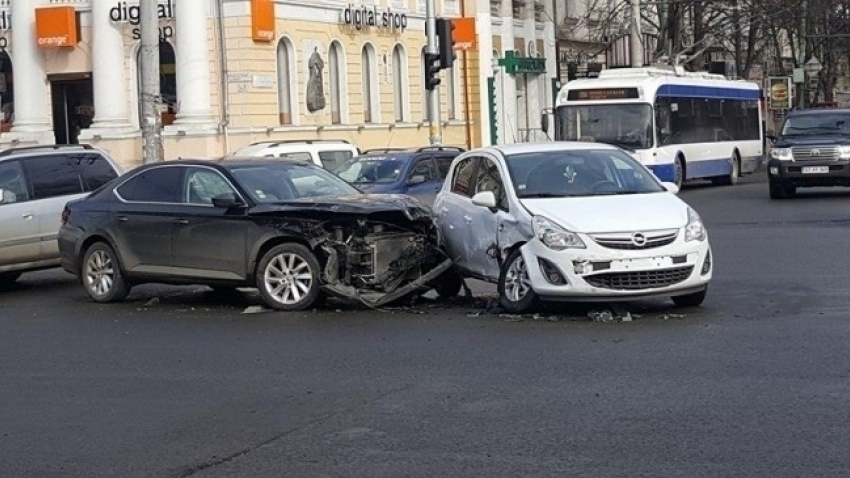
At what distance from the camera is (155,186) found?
1633 cm

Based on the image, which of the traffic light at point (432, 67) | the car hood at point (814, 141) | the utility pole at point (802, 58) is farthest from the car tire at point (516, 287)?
the utility pole at point (802, 58)

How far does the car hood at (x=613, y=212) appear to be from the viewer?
13.2 metres

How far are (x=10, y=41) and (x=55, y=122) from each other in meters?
2.65

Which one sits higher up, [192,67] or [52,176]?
[192,67]

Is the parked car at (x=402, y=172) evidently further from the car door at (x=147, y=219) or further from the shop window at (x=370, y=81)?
the shop window at (x=370, y=81)

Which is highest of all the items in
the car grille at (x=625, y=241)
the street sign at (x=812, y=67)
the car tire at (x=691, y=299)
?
the street sign at (x=812, y=67)

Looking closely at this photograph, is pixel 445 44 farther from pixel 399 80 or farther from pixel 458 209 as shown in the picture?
pixel 458 209

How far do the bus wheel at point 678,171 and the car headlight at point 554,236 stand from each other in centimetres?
2294

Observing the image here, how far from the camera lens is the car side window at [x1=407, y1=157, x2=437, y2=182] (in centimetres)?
2342

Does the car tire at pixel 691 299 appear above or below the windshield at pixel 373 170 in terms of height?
below

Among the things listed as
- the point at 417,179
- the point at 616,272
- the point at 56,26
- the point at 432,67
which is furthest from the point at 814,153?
the point at 56,26

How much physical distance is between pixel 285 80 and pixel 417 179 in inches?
814

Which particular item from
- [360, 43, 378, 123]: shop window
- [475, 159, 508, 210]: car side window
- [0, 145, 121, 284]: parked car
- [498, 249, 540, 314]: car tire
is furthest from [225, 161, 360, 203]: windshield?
[360, 43, 378, 123]: shop window

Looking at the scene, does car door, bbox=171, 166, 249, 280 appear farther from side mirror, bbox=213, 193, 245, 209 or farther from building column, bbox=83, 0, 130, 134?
building column, bbox=83, 0, 130, 134
